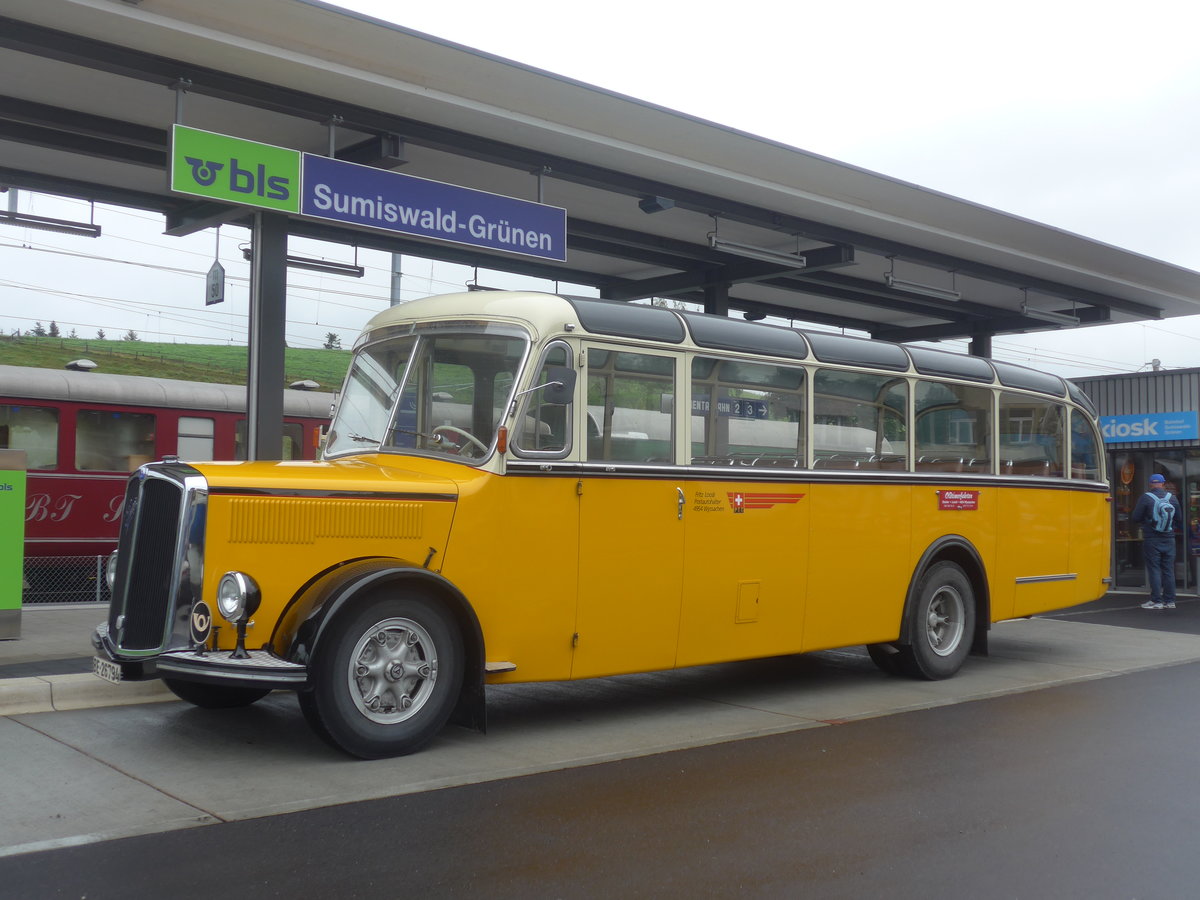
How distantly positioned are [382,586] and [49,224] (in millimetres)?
6807

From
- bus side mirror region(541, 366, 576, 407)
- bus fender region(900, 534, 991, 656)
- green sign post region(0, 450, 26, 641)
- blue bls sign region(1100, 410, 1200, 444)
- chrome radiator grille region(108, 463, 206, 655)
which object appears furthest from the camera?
blue bls sign region(1100, 410, 1200, 444)

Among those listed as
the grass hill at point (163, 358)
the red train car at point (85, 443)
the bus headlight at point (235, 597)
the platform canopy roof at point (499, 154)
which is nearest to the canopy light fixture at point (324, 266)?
the platform canopy roof at point (499, 154)

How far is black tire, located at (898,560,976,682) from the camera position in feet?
31.2

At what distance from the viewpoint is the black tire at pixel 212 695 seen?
7359 millimetres

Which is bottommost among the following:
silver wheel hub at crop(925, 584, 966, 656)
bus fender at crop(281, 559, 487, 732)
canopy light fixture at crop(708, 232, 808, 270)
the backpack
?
silver wheel hub at crop(925, 584, 966, 656)

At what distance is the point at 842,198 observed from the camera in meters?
13.4

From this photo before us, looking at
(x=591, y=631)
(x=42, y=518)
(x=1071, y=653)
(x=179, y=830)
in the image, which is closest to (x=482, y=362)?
(x=591, y=631)

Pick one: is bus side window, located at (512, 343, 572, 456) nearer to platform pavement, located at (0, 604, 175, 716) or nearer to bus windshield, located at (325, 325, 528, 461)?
bus windshield, located at (325, 325, 528, 461)

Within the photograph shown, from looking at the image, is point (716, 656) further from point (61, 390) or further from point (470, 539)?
point (61, 390)

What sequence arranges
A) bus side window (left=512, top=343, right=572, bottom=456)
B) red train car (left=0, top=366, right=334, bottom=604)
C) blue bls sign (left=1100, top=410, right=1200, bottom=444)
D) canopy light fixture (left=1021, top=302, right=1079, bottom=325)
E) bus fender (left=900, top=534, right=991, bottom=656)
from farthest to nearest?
1. canopy light fixture (left=1021, top=302, right=1079, bottom=325)
2. blue bls sign (left=1100, top=410, right=1200, bottom=444)
3. red train car (left=0, top=366, right=334, bottom=604)
4. bus fender (left=900, top=534, right=991, bottom=656)
5. bus side window (left=512, top=343, right=572, bottom=456)

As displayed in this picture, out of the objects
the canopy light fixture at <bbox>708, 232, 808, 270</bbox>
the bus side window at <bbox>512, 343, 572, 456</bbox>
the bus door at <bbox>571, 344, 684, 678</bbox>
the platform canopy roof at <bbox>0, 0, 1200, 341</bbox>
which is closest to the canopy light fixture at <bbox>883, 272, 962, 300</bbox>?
the platform canopy roof at <bbox>0, 0, 1200, 341</bbox>

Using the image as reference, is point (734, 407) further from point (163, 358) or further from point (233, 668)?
point (163, 358)

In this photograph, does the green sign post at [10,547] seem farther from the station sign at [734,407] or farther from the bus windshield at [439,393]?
the station sign at [734,407]

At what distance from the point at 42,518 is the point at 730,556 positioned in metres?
10.8
